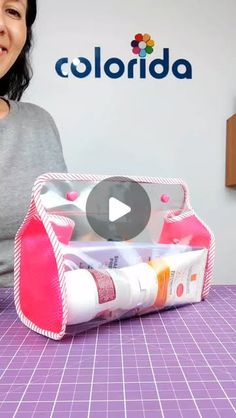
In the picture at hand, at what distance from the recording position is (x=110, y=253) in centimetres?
50

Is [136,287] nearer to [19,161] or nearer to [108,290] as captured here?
[108,290]

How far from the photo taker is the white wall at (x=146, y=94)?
1324 mm

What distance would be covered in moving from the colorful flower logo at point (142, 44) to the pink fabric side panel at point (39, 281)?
1.03m

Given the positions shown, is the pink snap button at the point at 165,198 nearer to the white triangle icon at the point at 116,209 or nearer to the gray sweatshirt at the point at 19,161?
the white triangle icon at the point at 116,209

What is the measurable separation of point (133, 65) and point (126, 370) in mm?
1165

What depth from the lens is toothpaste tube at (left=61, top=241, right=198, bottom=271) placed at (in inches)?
18.2

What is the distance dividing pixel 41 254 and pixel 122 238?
5.0 inches

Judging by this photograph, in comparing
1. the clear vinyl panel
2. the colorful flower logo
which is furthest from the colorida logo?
the clear vinyl panel

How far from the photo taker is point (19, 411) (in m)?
0.30

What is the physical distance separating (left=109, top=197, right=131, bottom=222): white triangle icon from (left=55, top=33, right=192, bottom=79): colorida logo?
2.92 ft

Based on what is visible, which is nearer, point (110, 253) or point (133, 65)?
point (110, 253)

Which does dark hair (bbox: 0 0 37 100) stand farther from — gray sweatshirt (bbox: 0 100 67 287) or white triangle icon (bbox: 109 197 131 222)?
white triangle icon (bbox: 109 197 131 222)
